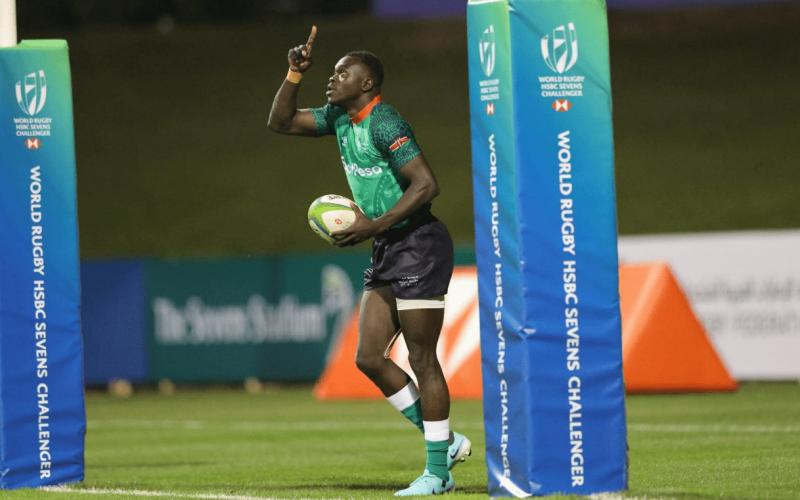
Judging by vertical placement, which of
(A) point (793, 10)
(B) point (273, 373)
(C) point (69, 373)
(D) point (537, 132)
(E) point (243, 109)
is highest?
(A) point (793, 10)

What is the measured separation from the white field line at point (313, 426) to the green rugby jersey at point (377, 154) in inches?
172

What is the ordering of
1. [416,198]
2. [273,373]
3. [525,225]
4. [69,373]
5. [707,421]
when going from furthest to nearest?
[273,373] → [707,421] → [69,373] → [416,198] → [525,225]

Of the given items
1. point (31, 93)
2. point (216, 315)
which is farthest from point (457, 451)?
point (216, 315)

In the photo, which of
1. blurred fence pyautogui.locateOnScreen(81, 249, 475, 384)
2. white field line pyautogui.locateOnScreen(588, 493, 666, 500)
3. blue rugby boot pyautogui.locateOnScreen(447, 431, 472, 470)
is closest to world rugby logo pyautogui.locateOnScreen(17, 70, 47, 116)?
blue rugby boot pyautogui.locateOnScreen(447, 431, 472, 470)

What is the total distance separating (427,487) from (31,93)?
10.3 ft

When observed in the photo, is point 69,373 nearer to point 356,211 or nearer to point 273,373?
point 356,211

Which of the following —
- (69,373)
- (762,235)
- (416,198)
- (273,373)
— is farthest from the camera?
(273,373)

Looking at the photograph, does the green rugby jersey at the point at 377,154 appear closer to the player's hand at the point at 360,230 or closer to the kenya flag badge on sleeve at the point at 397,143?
the kenya flag badge on sleeve at the point at 397,143

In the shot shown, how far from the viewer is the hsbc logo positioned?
18.4 ft

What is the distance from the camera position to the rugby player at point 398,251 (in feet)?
20.9

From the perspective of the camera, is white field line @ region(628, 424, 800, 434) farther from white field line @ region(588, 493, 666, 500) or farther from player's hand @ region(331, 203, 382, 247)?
player's hand @ region(331, 203, 382, 247)

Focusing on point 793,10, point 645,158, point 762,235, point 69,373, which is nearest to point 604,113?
point 69,373

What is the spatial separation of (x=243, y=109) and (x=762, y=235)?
18.2 m

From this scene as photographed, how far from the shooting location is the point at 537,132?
561 cm
